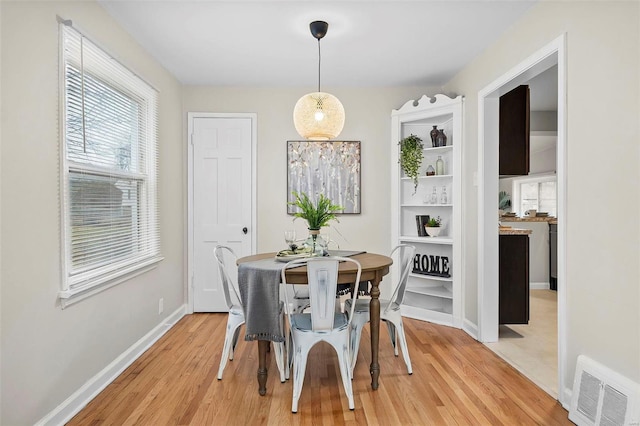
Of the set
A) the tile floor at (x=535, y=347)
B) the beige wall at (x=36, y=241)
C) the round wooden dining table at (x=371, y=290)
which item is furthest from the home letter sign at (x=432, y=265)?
the beige wall at (x=36, y=241)

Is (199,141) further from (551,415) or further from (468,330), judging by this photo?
(551,415)

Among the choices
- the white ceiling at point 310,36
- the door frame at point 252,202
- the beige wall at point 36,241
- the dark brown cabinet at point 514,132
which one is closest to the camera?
the beige wall at point 36,241

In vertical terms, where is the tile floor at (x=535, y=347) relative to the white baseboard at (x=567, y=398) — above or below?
below

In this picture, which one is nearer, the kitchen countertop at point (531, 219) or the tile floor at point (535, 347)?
the tile floor at point (535, 347)

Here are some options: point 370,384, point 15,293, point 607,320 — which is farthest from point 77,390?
point 607,320

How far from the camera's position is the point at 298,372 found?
2.37 metres

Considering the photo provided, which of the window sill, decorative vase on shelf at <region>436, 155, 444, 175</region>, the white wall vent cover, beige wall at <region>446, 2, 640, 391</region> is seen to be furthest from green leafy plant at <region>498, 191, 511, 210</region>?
the window sill

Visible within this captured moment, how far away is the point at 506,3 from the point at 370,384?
8.96 ft

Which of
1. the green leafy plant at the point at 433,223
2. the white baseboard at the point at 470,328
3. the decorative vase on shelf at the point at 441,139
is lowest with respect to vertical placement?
the white baseboard at the point at 470,328

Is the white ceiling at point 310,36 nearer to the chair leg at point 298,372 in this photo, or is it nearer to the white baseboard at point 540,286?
the chair leg at point 298,372

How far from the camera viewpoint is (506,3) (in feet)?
8.85

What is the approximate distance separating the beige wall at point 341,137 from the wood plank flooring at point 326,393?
153cm

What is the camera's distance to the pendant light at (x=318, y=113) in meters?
2.93

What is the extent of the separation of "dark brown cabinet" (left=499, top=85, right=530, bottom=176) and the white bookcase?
39 centimetres
